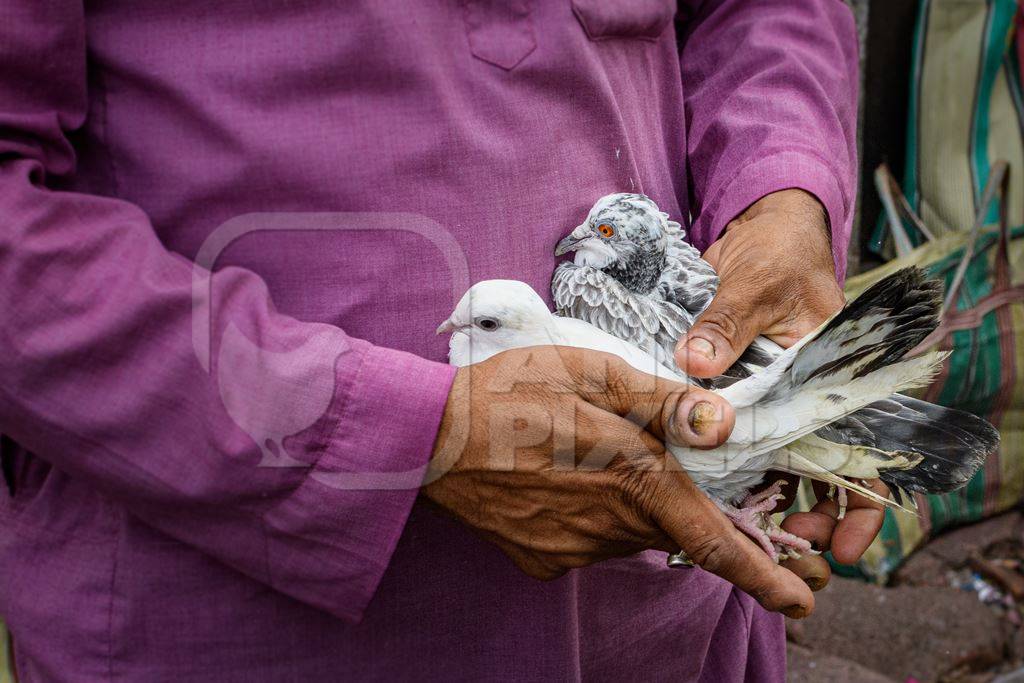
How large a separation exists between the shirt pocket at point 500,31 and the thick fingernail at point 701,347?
53 cm

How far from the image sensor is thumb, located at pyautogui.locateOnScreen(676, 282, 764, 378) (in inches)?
51.6

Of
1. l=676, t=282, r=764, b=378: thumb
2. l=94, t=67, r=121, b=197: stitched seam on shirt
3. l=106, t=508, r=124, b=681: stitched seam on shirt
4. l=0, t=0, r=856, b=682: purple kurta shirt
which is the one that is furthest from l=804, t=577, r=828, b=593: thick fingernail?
l=94, t=67, r=121, b=197: stitched seam on shirt

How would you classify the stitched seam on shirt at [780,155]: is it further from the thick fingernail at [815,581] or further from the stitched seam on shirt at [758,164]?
the thick fingernail at [815,581]

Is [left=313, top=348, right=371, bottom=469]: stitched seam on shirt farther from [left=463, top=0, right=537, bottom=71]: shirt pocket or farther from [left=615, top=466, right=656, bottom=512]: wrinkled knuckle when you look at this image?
[left=463, top=0, right=537, bottom=71]: shirt pocket

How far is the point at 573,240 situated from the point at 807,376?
1.42 ft

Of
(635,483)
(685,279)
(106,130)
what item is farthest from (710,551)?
(106,130)

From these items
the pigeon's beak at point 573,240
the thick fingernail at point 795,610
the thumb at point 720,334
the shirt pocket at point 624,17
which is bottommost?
the thick fingernail at point 795,610

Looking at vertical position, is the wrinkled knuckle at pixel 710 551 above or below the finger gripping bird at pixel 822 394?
below

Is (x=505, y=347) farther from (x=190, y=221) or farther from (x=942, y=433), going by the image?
(x=942, y=433)

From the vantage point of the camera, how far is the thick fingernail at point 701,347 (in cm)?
131

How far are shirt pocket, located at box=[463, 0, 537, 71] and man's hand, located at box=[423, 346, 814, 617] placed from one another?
0.50 meters

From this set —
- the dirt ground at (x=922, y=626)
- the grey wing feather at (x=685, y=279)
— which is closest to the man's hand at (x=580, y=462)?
the grey wing feather at (x=685, y=279)

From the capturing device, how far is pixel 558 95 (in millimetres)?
1459

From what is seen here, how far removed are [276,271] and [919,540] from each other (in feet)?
11.7
